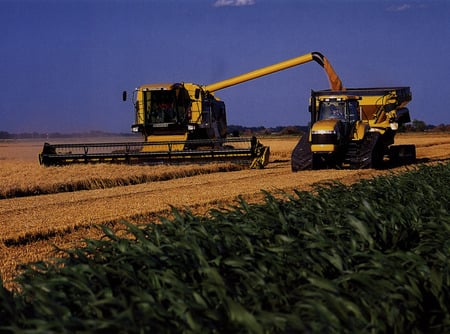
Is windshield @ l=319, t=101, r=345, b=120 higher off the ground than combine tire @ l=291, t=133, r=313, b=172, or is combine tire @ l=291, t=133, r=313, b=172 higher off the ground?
windshield @ l=319, t=101, r=345, b=120

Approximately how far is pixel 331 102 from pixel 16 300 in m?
16.7

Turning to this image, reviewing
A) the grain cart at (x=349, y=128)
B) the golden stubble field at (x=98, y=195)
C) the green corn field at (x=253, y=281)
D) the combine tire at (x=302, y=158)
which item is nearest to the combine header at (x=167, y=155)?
the golden stubble field at (x=98, y=195)

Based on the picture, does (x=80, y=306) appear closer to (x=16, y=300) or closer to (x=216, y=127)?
(x=16, y=300)

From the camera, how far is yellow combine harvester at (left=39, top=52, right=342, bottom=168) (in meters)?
20.8

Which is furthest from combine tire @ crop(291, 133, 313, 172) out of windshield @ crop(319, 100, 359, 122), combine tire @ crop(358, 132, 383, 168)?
combine tire @ crop(358, 132, 383, 168)

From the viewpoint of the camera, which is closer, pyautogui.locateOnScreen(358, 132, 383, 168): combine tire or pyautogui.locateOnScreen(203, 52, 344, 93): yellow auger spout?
pyautogui.locateOnScreen(358, 132, 383, 168): combine tire

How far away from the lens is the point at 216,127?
25234 mm

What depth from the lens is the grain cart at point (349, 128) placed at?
60.8 feet

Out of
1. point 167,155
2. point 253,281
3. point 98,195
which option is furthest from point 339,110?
point 253,281

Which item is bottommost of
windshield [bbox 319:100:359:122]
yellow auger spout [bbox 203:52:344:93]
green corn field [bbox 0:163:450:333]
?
green corn field [bbox 0:163:450:333]

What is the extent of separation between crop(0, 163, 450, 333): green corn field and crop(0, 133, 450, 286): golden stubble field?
A: 125 cm

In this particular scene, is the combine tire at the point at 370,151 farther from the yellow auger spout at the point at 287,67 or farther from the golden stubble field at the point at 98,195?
the yellow auger spout at the point at 287,67

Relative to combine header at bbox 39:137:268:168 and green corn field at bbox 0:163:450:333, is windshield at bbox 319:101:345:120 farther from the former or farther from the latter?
green corn field at bbox 0:163:450:333

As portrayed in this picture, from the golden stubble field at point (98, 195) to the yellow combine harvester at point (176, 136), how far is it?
66 cm
